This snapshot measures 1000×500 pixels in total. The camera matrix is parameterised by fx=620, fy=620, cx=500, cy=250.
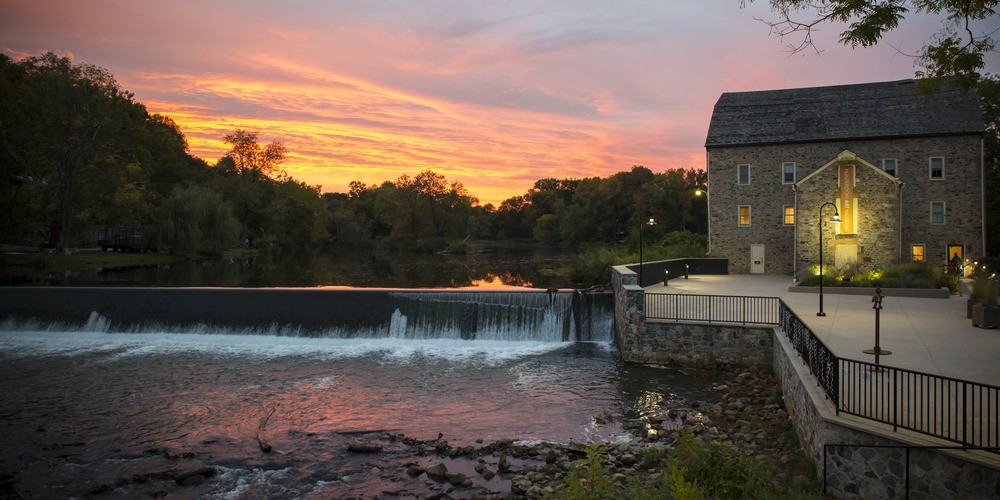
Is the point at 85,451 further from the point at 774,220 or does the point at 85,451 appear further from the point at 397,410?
the point at 774,220

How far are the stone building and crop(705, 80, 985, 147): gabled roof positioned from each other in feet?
0.18

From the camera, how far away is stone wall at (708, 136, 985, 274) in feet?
99.2

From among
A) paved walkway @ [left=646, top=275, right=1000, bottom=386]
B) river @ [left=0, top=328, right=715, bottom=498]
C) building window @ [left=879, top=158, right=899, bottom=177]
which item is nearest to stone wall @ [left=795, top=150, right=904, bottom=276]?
building window @ [left=879, top=158, right=899, bottom=177]

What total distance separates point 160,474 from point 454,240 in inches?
3199

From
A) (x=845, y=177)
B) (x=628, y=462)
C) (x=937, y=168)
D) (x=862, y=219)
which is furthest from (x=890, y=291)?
(x=628, y=462)

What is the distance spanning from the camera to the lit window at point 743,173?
114 feet

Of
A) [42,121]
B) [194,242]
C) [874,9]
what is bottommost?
[194,242]

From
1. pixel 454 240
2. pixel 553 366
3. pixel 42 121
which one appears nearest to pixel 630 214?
pixel 454 240

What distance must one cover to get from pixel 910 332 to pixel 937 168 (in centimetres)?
2197

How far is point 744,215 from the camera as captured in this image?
34.8 metres

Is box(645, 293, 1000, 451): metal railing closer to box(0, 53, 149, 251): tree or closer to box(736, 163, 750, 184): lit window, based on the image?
box(736, 163, 750, 184): lit window

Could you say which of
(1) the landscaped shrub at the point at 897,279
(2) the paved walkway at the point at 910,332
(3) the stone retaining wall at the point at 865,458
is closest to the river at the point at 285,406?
(3) the stone retaining wall at the point at 865,458

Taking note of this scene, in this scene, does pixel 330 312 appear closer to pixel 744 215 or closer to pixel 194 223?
pixel 744 215

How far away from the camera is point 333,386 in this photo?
1566 centimetres
